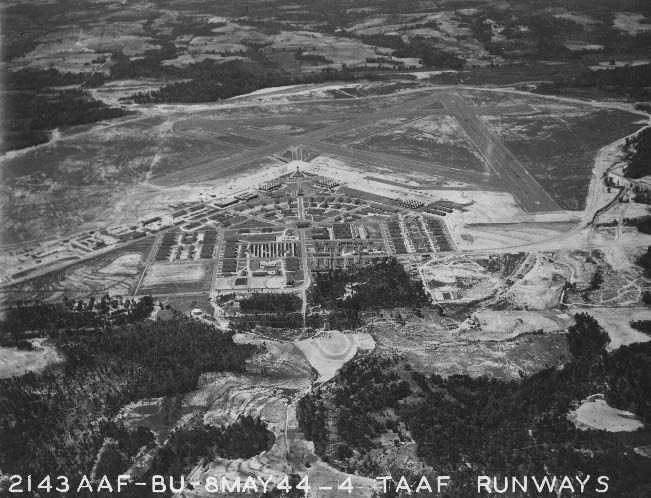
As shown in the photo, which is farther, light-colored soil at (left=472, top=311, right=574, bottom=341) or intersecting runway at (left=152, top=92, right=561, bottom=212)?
intersecting runway at (left=152, top=92, right=561, bottom=212)

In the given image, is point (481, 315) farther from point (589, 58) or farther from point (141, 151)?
point (589, 58)

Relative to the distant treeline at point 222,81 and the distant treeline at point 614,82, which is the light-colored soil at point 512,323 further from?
the distant treeline at point 222,81

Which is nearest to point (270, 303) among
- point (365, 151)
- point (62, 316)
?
point (62, 316)

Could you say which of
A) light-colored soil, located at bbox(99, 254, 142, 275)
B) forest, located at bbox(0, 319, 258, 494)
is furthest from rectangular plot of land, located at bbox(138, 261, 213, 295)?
forest, located at bbox(0, 319, 258, 494)

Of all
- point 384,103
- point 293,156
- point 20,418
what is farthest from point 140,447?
point 384,103

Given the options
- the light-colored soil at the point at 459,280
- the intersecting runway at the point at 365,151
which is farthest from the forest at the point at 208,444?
the intersecting runway at the point at 365,151

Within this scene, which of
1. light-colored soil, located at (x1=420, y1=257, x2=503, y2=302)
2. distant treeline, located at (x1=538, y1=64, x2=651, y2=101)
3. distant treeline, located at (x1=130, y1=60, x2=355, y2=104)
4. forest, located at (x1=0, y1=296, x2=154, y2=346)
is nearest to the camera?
forest, located at (x1=0, y1=296, x2=154, y2=346)

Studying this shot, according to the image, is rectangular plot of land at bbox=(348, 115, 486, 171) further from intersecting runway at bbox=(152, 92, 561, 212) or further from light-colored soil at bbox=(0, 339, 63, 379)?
light-colored soil at bbox=(0, 339, 63, 379)
